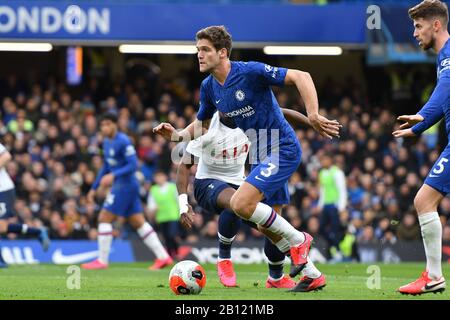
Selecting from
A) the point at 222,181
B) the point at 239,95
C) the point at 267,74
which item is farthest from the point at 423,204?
the point at 222,181

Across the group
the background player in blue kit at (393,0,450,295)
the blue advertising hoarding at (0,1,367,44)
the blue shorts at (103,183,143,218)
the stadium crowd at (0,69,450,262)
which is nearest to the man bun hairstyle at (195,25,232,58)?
the background player in blue kit at (393,0,450,295)

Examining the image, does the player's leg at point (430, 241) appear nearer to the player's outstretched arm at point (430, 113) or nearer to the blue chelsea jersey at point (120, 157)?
the player's outstretched arm at point (430, 113)

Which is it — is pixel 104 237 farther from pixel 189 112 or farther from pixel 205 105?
pixel 189 112

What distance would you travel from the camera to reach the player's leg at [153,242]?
587 inches

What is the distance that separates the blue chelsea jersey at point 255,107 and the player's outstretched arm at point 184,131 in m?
0.43

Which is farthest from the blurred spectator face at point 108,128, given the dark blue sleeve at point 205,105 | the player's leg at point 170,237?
the dark blue sleeve at point 205,105

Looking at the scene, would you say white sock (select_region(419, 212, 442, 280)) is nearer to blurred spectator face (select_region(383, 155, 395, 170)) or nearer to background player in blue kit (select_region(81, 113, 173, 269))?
background player in blue kit (select_region(81, 113, 173, 269))

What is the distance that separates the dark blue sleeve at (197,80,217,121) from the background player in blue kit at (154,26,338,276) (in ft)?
0.04

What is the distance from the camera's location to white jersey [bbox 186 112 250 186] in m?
10.4

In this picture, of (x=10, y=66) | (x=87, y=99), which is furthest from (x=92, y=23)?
(x=10, y=66)

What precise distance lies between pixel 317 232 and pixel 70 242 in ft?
15.1

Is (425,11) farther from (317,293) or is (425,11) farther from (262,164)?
(317,293)

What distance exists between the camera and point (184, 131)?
9.68 m

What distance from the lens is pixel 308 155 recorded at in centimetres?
2191
